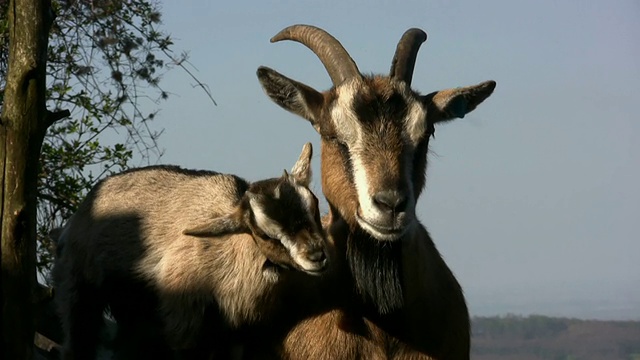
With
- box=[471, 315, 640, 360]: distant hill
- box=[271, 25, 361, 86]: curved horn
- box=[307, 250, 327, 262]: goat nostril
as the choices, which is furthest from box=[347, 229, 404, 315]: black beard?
box=[471, 315, 640, 360]: distant hill

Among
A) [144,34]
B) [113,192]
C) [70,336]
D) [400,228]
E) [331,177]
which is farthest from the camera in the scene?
[144,34]

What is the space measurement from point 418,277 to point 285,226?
91 centimetres

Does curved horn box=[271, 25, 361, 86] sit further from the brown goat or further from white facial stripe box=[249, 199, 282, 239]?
white facial stripe box=[249, 199, 282, 239]

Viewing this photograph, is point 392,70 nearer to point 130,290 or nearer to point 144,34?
point 130,290

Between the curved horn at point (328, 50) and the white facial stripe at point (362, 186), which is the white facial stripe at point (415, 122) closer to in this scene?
the white facial stripe at point (362, 186)

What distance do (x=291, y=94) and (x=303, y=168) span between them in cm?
85

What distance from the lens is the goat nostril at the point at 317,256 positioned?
7.80 m

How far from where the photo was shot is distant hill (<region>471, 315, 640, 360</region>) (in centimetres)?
4691

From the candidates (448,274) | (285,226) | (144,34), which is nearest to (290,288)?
(285,226)

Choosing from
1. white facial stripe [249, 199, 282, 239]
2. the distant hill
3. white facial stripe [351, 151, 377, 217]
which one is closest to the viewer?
white facial stripe [351, 151, 377, 217]

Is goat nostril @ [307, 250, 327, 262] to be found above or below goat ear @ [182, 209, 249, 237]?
below

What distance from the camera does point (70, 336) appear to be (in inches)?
362

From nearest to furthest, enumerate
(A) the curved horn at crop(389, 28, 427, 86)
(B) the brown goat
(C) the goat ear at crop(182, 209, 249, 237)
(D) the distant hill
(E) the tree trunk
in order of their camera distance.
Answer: (B) the brown goat
(E) the tree trunk
(A) the curved horn at crop(389, 28, 427, 86)
(C) the goat ear at crop(182, 209, 249, 237)
(D) the distant hill

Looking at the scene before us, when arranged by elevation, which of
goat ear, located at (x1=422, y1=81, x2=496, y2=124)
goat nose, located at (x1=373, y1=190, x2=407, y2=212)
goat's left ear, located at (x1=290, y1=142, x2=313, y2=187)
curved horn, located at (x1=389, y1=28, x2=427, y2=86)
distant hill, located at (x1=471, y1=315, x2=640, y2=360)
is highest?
distant hill, located at (x1=471, y1=315, x2=640, y2=360)
